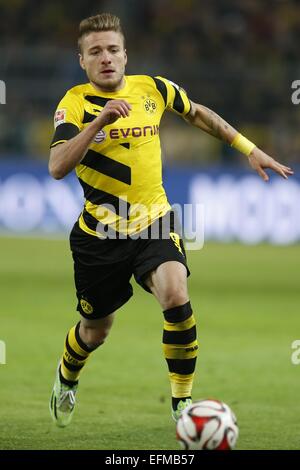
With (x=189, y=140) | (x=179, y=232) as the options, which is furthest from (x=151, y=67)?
(x=179, y=232)

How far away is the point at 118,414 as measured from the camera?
22.7ft

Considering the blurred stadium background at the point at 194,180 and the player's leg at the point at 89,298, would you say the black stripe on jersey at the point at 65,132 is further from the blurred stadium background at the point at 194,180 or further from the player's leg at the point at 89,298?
the blurred stadium background at the point at 194,180

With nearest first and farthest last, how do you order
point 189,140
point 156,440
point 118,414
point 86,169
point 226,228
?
1. point 156,440
2. point 86,169
3. point 118,414
4. point 226,228
5. point 189,140

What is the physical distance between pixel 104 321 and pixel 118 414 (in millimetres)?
692

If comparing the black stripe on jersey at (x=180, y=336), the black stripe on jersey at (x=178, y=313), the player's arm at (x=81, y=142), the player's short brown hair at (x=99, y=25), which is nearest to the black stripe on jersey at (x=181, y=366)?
the black stripe on jersey at (x=180, y=336)

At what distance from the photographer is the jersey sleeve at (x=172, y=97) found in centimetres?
673

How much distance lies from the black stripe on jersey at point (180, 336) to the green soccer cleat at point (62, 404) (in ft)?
3.11

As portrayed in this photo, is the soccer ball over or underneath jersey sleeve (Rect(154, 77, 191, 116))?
underneath

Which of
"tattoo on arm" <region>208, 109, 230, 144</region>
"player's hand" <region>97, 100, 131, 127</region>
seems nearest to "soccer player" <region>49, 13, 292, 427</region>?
"tattoo on arm" <region>208, 109, 230, 144</region>

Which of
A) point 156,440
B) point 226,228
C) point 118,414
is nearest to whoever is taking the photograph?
point 156,440

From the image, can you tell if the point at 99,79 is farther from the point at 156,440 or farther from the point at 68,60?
the point at 68,60

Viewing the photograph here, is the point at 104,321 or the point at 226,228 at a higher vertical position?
the point at 104,321

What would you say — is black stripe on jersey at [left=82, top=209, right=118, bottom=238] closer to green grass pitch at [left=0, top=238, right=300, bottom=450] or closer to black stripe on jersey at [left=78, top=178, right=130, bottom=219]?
black stripe on jersey at [left=78, top=178, right=130, bottom=219]

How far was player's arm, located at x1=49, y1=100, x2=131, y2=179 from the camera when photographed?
5.70m
